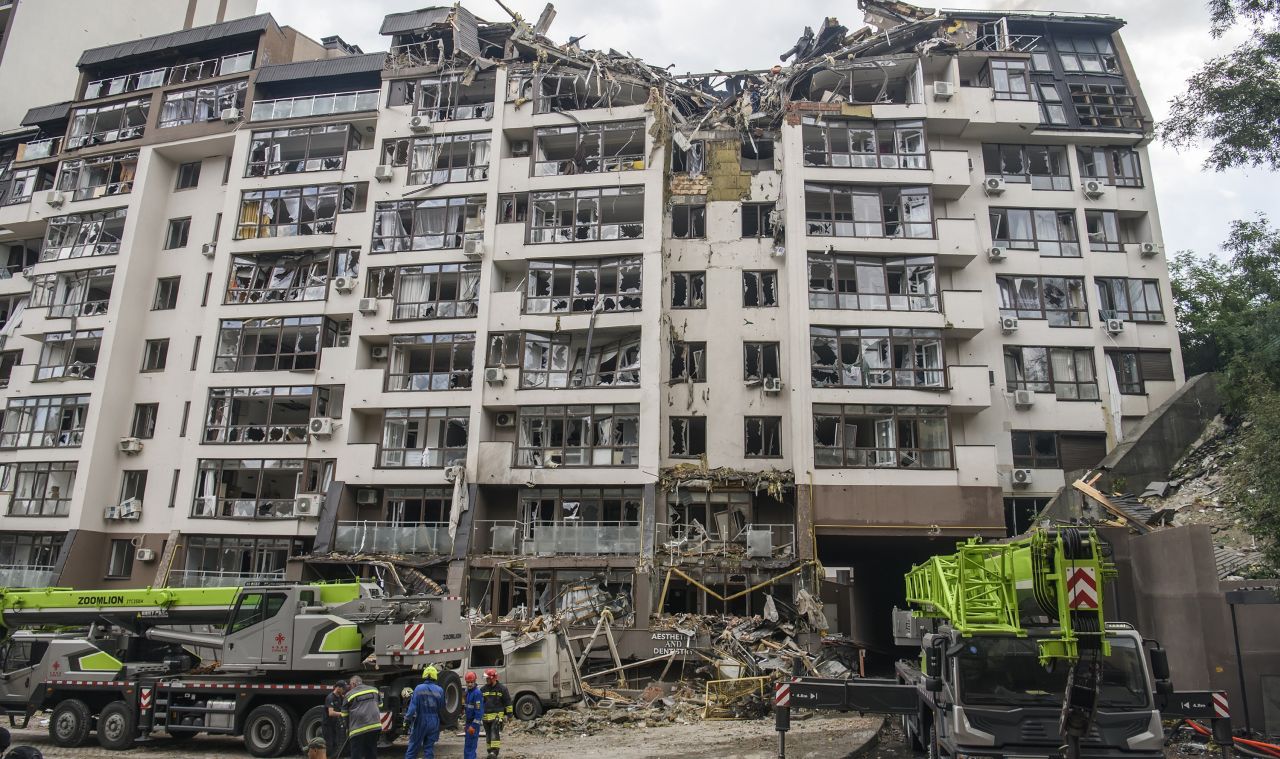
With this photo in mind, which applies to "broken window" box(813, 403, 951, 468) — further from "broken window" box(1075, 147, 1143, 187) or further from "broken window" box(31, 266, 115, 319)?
"broken window" box(31, 266, 115, 319)

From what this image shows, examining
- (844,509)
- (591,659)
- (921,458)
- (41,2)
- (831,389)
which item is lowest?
(591,659)

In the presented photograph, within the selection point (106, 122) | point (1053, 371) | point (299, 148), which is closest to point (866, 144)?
point (1053, 371)

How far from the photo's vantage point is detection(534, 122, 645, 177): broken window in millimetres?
34156

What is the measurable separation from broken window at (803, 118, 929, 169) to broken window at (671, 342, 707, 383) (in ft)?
27.6

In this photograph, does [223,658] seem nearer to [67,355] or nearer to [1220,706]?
[1220,706]

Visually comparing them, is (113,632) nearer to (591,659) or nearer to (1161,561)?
(591,659)

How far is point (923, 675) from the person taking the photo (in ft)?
43.3

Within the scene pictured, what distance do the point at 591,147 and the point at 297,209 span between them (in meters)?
12.8

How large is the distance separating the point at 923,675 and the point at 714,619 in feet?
47.6

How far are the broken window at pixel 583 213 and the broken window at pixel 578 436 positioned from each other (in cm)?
A: 690

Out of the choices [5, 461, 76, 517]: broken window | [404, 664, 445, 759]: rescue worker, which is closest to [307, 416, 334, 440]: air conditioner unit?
[5, 461, 76, 517]: broken window

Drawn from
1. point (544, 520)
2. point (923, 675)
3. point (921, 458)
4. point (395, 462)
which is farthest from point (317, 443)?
point (923, 675)

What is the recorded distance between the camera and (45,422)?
3631 centimetres

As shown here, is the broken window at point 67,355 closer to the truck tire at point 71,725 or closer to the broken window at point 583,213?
the broken window at point 583,213
